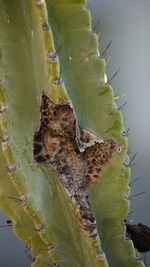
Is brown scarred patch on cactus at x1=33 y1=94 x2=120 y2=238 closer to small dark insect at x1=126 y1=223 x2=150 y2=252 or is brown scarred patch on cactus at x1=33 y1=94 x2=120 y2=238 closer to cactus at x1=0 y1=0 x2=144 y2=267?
cactus at x1=0 y1=0 x2=144 y2=267

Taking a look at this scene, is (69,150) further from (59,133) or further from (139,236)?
(139,236)

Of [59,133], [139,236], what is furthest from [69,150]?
[139,236]

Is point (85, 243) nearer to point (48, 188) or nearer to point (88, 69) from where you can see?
point (48, 188)

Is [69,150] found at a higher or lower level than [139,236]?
higher

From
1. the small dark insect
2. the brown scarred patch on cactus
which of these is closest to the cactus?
the brown scarred patch on cactus

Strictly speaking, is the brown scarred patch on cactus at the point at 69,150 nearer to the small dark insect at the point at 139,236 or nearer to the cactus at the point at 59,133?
the cactus at the point at 59,133

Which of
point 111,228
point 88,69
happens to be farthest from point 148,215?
point 88,69

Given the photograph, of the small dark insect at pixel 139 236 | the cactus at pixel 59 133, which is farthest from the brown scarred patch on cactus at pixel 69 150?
the small dark insect at pixel 139 236

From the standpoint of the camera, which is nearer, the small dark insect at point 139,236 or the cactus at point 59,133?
the cactus at point 59,133
